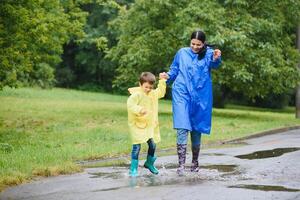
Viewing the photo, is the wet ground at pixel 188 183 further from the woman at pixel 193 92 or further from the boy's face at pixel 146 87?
the boy's face at pixel 146 87

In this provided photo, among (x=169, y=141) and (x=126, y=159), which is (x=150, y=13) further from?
(x=126, y=159)

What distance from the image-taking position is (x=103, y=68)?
193 feet

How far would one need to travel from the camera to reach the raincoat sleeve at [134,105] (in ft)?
30.5

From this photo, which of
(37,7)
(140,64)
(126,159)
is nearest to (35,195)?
(126,159)

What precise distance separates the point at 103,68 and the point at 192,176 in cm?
5001

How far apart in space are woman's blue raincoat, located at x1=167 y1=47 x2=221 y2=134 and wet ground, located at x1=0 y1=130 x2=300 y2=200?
78 centimetres

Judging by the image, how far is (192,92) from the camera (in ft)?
31.5

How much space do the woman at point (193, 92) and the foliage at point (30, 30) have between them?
697 centimetres

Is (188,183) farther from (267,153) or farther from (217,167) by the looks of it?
(267,153)

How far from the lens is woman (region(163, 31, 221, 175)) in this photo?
955cm

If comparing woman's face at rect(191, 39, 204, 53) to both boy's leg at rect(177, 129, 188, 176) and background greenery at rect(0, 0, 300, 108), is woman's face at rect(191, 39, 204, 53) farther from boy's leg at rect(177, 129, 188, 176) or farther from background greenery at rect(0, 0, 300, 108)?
background greenery at rect(0, 0, 300, 108)

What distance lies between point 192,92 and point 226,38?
13840mm

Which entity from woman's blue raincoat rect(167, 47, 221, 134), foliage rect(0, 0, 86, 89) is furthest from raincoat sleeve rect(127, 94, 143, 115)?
foliage rect(0, 0, 86, 89)

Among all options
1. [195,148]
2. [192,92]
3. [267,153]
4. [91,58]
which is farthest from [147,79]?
[91,58]
